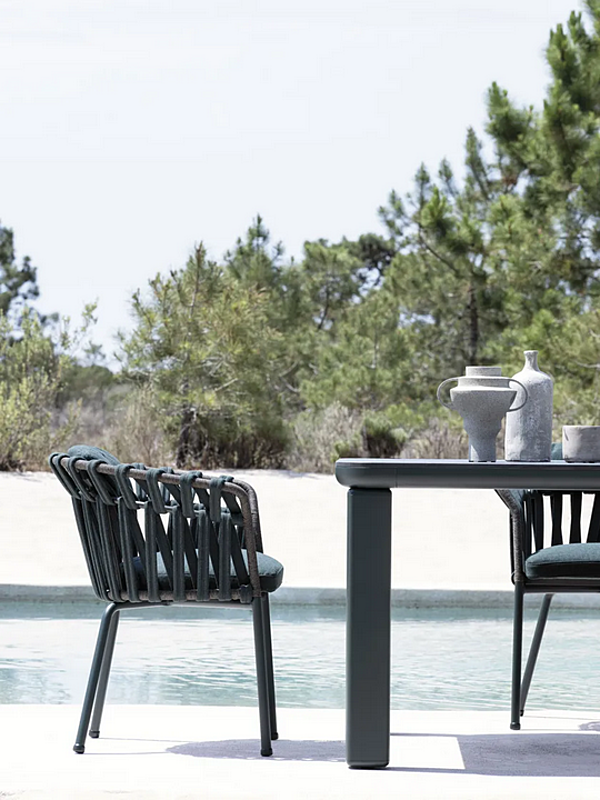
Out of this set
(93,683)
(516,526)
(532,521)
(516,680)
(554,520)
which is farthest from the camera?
(554,520)

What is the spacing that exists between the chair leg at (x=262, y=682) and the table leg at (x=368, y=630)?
189 millimetres

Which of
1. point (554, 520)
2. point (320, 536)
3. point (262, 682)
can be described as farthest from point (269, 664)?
point (320, 536)

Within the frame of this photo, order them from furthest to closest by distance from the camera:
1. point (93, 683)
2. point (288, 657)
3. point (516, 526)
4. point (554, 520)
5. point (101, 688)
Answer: point (288, 657), point (554, 520), point (516, 526), point (101, 688), point (93, 683)

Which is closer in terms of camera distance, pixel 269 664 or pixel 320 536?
pixel 269 664

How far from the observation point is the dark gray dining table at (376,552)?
8.31 ft

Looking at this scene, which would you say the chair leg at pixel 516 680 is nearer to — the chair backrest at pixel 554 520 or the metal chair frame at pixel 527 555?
the metal chair frame at pixel 527 555

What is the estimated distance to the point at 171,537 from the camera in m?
2.64

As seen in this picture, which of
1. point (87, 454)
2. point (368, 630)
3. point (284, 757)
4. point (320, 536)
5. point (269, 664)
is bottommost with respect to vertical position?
point (320, 536)

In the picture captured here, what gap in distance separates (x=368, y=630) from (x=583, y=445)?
0.65 meters

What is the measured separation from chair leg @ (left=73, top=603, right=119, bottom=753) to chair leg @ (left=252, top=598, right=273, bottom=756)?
337mm

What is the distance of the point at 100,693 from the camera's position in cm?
281

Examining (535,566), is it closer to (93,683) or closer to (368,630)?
(368,630)

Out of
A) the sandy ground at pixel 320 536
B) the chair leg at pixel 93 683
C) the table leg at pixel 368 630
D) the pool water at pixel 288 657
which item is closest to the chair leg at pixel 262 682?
the table leg at pixel 368 630

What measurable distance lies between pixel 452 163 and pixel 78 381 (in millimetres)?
7797
